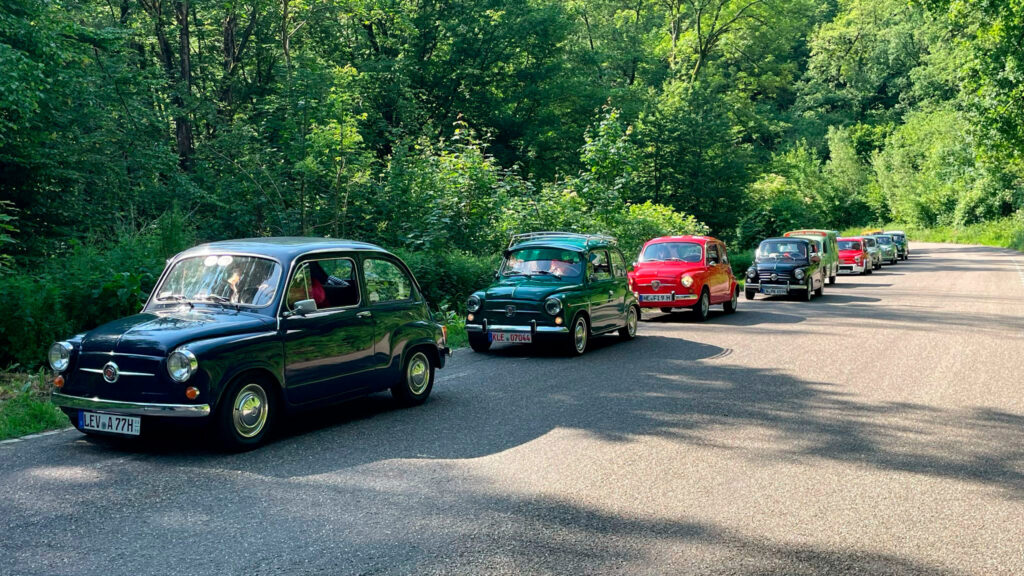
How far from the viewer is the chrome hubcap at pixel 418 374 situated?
9.71 meters

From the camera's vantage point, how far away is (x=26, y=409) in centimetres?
884

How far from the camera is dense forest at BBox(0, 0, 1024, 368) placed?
57.8 ft

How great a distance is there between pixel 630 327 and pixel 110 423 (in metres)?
10.3

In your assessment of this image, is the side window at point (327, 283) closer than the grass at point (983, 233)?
Yes

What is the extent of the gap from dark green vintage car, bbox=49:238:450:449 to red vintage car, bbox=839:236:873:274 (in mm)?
34346

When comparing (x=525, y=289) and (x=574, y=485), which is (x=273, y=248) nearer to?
(x=574, y=485)

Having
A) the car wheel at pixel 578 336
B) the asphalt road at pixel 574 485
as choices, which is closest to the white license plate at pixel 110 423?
the asphalt road at pixel 574 485

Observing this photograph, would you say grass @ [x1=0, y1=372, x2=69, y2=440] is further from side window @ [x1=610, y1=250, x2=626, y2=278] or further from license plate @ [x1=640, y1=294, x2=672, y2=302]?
license plate @ [x1=640, y1=294, x2=672, y2=302]

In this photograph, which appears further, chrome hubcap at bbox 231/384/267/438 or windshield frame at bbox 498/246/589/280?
windshield frame at bbox 498/246/589/280

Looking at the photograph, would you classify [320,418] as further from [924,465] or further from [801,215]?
[801,215]

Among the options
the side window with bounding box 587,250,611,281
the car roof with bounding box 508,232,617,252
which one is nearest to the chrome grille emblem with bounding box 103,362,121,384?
the car roof with bounding box 508,232,617,252

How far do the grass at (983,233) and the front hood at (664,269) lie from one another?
5334 centimetres

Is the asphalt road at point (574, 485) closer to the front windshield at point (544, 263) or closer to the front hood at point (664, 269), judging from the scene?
the front windshield at point (544, 263)

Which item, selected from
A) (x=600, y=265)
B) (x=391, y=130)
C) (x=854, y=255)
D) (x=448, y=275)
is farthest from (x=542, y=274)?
(x=854, y=255)
